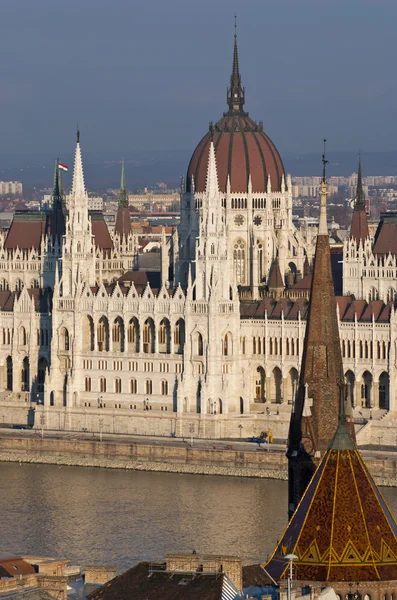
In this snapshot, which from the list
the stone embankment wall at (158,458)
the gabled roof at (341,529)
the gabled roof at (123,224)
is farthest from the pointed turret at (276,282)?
the gabled roof at (341,529)

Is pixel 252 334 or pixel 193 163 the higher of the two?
pixel 193 163

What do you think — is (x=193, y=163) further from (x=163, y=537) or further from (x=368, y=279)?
(x=163, y=537)

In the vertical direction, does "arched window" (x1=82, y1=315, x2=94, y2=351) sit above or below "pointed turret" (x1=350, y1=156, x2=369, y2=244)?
below

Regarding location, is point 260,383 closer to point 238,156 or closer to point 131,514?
point 238,156

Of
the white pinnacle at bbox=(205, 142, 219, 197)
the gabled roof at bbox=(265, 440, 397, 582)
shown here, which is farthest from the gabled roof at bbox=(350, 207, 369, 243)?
the gabled roof at bbox=(265, 440, 397, 582)

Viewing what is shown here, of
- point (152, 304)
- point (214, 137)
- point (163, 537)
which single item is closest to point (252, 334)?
point (152, 304)

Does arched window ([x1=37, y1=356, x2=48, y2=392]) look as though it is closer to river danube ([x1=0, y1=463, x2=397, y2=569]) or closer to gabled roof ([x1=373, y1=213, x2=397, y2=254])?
river danube ([x1=0, y1=463, x2=397, y2=569])

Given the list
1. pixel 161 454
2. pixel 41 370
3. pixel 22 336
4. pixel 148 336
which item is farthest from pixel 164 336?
pixel 22 336
